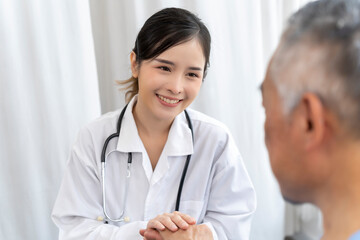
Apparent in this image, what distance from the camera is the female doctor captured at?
1233 millimetres

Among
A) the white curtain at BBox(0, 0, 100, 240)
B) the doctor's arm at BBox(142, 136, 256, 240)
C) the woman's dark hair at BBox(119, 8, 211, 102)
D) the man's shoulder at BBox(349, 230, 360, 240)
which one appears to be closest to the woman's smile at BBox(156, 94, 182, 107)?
the woman's dark hair at BBox(119, 8, 211, 102)

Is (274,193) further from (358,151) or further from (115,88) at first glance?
(358,151)

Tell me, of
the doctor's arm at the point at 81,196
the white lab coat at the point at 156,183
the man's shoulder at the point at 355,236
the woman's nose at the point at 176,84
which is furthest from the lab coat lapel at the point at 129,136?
the man's shoulder at the point at 355,236

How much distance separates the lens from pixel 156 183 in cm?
130

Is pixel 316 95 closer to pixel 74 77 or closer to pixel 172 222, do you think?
pixel 172 222

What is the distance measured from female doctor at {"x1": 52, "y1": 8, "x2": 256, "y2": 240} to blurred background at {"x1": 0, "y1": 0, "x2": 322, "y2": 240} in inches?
12.8

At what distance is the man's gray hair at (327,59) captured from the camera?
21.2 inches

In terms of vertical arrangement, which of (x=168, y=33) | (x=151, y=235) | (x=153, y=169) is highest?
(x=168, y=33)

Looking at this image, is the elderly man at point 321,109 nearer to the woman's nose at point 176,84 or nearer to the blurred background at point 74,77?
the woman's nose at point 176,84

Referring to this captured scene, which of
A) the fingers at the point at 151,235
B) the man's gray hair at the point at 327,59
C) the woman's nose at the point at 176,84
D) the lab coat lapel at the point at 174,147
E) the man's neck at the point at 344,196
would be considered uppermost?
the man's gray hair at the point at 327,59

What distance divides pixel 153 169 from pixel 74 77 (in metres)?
0.53

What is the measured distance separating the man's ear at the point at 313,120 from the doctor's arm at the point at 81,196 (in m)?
Result: 0.80

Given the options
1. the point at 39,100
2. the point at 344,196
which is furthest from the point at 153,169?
the point at 344,196

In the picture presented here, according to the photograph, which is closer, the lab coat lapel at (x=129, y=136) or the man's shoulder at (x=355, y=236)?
the man's shoulder at (x=355, y=236)
